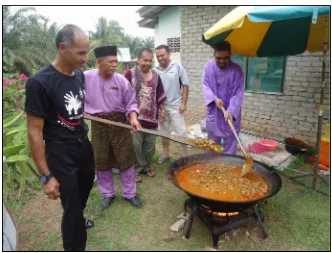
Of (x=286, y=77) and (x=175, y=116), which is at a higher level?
(x=286, y=77)

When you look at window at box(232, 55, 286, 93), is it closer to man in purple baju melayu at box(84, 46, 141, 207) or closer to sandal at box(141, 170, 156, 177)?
sandal at box(141, 170, 156, 177)

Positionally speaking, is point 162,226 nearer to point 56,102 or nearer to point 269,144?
point 56,102

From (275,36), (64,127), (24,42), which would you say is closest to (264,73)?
(275,36)

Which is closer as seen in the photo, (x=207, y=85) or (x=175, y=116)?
(x=207, y=85)

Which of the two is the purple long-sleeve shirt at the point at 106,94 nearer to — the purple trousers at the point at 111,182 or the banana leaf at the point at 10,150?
the purple trousers at the point at 111,182

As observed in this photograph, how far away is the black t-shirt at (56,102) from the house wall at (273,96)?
4.51m

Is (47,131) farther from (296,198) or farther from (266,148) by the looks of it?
(266,148)

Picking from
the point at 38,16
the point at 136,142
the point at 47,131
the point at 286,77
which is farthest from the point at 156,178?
the point at 38,16

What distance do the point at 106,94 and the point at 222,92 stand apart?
1796mm

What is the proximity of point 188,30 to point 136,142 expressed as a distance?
13.3 ft

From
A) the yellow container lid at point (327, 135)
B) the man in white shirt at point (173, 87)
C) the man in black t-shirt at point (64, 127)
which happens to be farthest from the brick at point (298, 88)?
the man in black t-shirt at point (64, 127)

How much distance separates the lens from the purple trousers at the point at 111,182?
3.53m

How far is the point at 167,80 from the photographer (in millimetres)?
4535

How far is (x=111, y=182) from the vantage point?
362 cm
